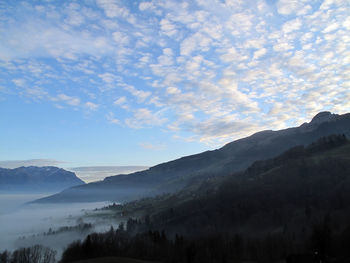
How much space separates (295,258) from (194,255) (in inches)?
2607

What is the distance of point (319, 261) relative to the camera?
142625 mm

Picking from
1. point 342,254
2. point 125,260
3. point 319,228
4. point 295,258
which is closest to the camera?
point 295,258

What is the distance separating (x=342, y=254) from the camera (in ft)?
542

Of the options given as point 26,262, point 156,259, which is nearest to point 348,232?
point 156,259

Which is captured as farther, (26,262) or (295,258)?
(26,262)

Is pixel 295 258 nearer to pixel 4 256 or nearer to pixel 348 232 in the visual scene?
pixel 348 232

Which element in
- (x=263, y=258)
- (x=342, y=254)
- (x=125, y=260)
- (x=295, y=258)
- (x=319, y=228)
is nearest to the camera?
(x=295, y=258)

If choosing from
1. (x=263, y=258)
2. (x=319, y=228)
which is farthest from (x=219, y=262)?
(x=319, y=228)

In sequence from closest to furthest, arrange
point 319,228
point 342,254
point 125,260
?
point 125,260, point 342,254, point 319,228

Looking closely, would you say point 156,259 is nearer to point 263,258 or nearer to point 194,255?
point 194,255

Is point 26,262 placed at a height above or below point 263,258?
above

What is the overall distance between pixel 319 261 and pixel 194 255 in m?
71.4

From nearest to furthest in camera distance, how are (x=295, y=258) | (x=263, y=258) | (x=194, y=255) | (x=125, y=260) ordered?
(x=295, y=258)
(x=125, y=260)
(x=194, y=255)
(x=263, y=258)

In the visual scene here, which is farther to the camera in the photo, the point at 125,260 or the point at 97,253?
the point at 97,253
